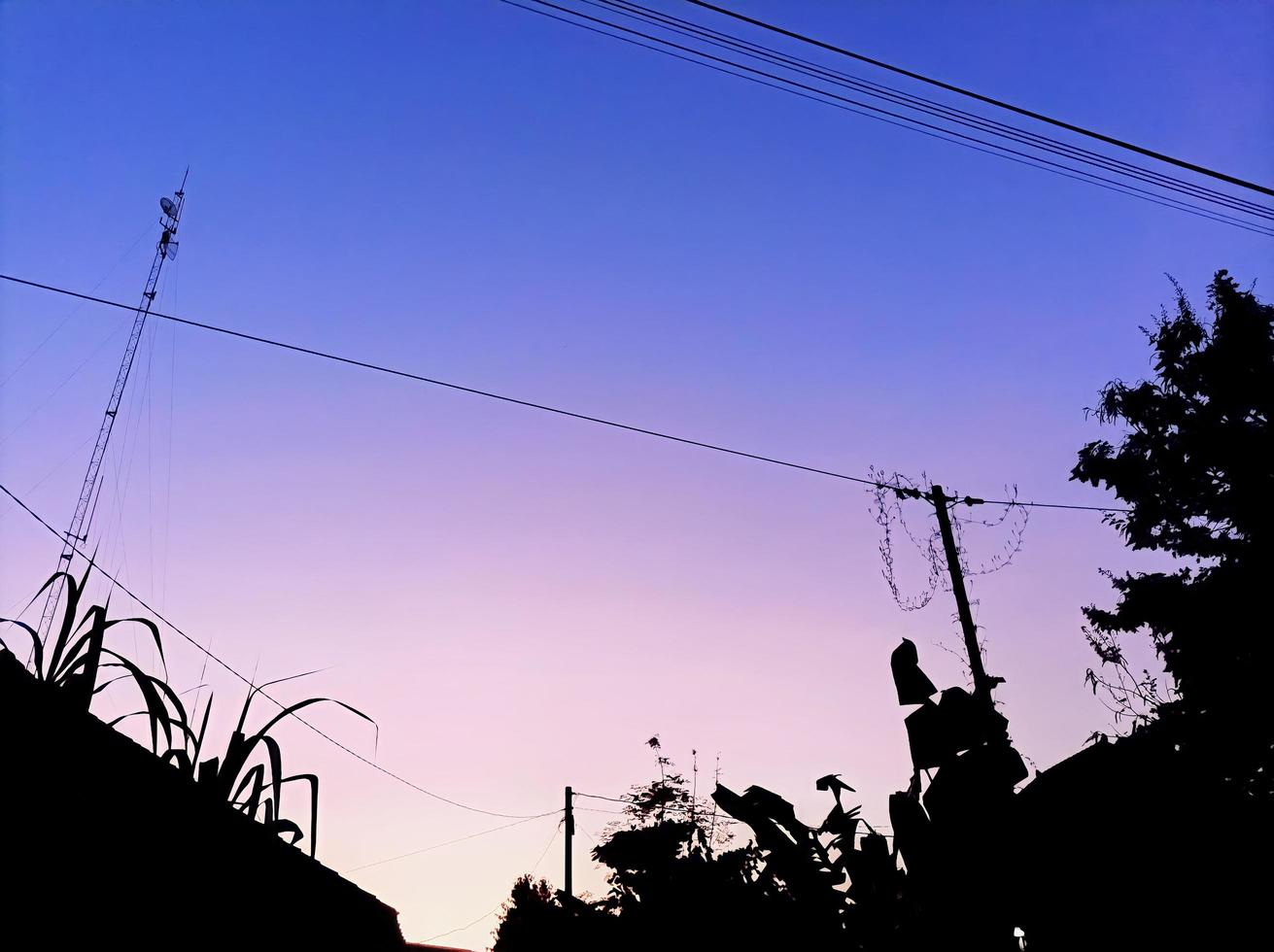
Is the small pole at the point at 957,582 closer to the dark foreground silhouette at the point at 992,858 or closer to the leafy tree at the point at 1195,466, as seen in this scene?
the leafy tree at the point at 1195,466

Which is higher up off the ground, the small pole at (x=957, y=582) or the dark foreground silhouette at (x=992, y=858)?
the small pole at (x=957, y=582)

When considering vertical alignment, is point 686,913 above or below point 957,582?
below

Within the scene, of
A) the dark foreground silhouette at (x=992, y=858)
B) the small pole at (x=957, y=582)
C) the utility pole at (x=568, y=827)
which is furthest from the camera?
the utility pole at (x=568, y=827)

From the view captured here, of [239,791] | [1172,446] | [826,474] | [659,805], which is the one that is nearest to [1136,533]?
[1172,446]

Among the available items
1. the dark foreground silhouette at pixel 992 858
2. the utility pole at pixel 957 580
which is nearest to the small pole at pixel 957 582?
the utility pole at pixel 957 580

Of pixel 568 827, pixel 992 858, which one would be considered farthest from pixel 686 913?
pixel 568 827

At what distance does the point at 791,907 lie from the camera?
1816mm

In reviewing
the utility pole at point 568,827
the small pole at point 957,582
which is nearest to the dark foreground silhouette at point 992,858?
the small pole at point 957,582

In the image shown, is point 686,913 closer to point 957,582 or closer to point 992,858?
point 992,858

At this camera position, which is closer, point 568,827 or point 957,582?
point 957,582

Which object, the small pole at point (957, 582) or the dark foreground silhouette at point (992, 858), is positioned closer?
the dark foreground silhouette at point (992, 858)

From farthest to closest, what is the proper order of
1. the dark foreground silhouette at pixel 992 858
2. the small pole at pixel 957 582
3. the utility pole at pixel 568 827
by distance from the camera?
the utility pole at pixel 568 827, the small pole at pixel 957 582, the dark foreground silhouette at pixel 992 858

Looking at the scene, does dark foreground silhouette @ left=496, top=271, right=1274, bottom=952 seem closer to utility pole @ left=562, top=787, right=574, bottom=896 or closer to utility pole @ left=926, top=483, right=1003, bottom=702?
utility pole @ left=926, top=483, right=1003, bottom=702

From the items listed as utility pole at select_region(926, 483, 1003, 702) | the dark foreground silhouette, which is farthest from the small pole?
the dark foreground silhouette
